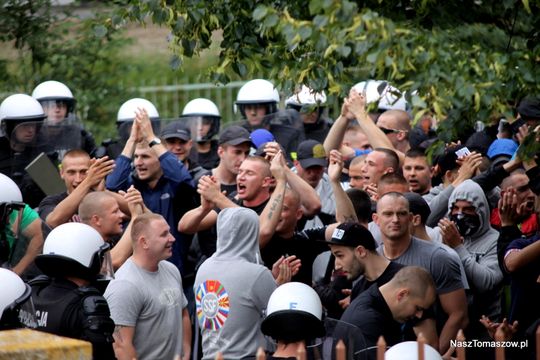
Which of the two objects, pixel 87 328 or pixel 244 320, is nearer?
pixel 87 328

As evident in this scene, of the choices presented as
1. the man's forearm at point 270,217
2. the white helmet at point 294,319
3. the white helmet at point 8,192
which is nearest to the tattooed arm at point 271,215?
the man's forearm at point 270,217

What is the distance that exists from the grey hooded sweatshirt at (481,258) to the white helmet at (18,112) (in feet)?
15.8

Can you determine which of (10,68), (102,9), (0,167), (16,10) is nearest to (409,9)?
(0,167)

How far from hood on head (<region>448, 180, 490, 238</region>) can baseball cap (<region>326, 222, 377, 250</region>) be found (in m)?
1.37

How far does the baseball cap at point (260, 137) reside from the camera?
12766 millimetres

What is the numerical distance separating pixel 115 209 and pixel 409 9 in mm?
3128

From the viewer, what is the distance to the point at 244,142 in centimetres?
1195

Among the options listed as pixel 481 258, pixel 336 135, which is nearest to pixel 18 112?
pixel 336 135

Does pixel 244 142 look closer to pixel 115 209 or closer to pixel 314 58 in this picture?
pixel 115 209

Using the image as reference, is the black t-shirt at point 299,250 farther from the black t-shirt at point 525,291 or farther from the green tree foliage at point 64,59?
the green tree foliage at point 64,59

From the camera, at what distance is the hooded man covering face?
9.58 metres

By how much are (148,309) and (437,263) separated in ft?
6.89

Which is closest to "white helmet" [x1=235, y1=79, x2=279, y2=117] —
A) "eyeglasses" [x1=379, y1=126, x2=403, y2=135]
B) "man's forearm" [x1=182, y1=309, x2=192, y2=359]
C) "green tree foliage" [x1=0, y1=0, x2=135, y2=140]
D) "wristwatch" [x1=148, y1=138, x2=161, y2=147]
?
"eyeglasses" [x1=379, y1=126, x2=403, y2=135]

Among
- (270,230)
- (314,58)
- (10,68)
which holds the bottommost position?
(10,68)
